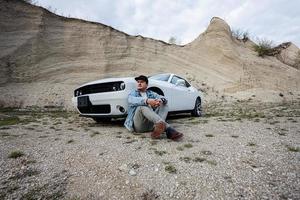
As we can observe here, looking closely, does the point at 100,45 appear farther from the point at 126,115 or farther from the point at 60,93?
the point at 126,115

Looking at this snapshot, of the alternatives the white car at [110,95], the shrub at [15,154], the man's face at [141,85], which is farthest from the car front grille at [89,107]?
the shrub at [15,154]

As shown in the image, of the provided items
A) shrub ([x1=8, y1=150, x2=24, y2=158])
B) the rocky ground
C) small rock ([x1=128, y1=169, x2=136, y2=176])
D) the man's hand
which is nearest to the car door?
the rocky ground

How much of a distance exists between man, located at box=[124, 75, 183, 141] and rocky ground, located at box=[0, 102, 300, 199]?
197 mm

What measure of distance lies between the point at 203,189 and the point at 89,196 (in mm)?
1236

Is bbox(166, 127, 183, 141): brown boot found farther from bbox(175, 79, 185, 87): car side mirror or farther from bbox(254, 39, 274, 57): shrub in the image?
bbox(254, 39, 274, 57): shrub

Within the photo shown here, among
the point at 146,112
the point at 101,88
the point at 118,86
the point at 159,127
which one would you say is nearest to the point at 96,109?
the point at 101,88

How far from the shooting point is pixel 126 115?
5.98m

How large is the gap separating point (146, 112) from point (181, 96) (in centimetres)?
302

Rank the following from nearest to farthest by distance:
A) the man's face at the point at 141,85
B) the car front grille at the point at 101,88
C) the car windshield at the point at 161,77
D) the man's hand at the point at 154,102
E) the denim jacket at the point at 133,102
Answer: the man's hand at the point at 154,102, the denim jacket at the point at 133,102, the man's face at the point at 141,85, the car front grille at the point at 101,88, the car windshield at the point at 161,77

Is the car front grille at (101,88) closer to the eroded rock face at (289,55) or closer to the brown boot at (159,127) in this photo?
the brown boot at (159,127)

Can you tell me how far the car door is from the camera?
7576 millimetres

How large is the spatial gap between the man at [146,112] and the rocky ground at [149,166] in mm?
197

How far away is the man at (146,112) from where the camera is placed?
4.96 meters

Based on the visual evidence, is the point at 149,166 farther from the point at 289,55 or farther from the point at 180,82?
the point at 289,55
